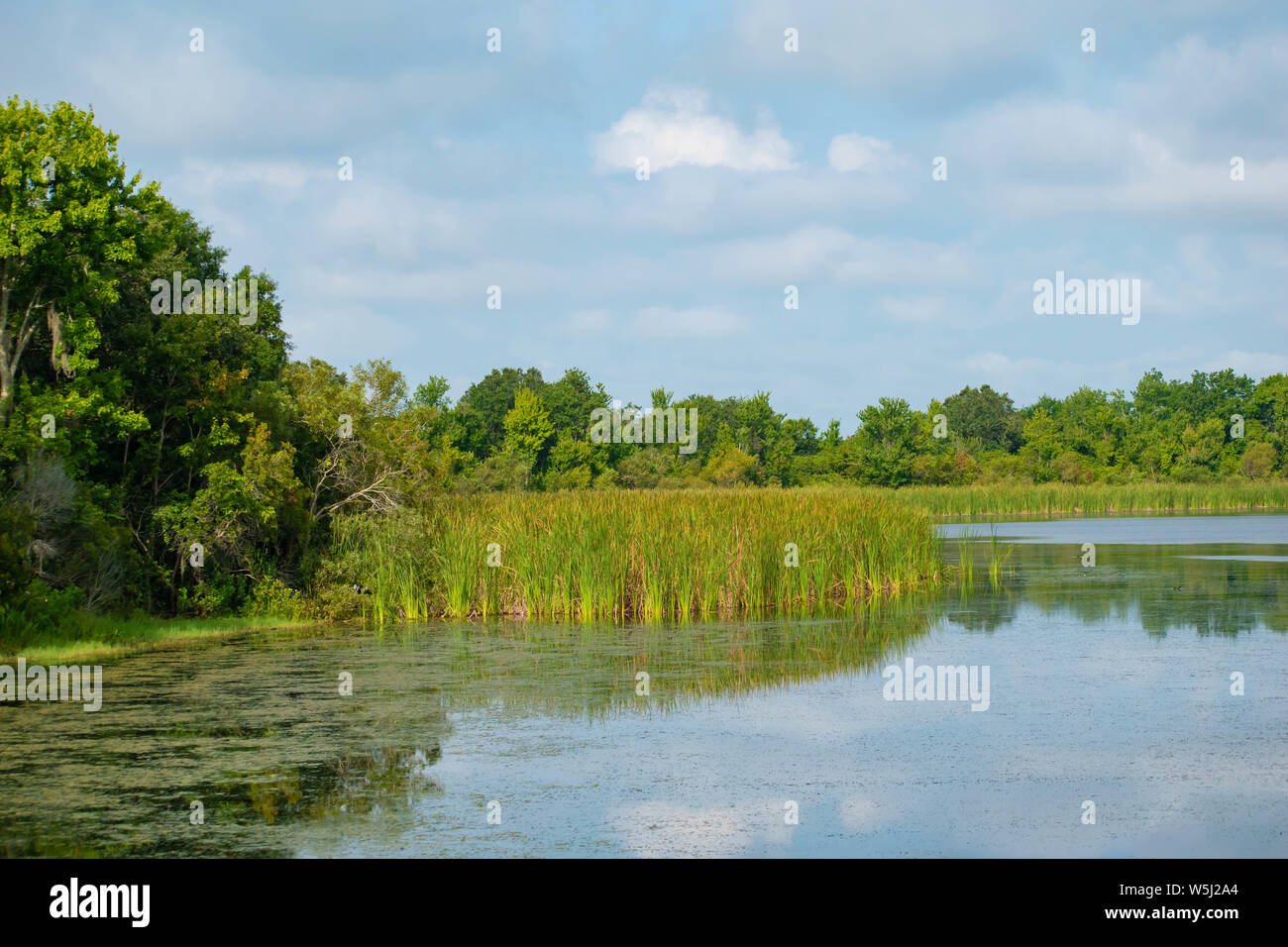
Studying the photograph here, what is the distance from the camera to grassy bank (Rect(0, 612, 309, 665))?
1219 centimetres

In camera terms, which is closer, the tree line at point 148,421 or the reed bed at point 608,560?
the tree line at point 148,421

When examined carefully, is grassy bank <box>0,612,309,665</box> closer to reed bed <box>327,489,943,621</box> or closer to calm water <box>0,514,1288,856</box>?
calm water <box>0,514,1288,856</box>

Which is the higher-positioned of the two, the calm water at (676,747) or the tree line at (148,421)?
the tree line at (148,421)

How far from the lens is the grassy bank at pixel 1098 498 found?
160 ft

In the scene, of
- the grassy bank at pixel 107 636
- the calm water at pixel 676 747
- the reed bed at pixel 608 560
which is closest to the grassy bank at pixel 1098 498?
the reed bed at pixel 608 560

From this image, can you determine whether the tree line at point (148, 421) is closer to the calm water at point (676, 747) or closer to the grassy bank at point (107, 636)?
the grassy bank at point (107, 636)

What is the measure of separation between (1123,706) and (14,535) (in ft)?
35.0

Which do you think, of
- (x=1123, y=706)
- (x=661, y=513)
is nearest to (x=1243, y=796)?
(x=1123, y=706)

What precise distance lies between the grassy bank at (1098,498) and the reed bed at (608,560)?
30048 millimetres

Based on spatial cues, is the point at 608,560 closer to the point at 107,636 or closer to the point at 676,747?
the point at 107,636

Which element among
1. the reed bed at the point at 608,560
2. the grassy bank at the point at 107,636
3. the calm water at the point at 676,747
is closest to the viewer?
the calm water at the point at 676,747

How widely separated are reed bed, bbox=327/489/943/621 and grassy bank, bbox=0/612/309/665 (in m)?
2.27

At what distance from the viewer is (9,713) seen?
9.69m

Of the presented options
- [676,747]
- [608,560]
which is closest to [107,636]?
[608,560]
